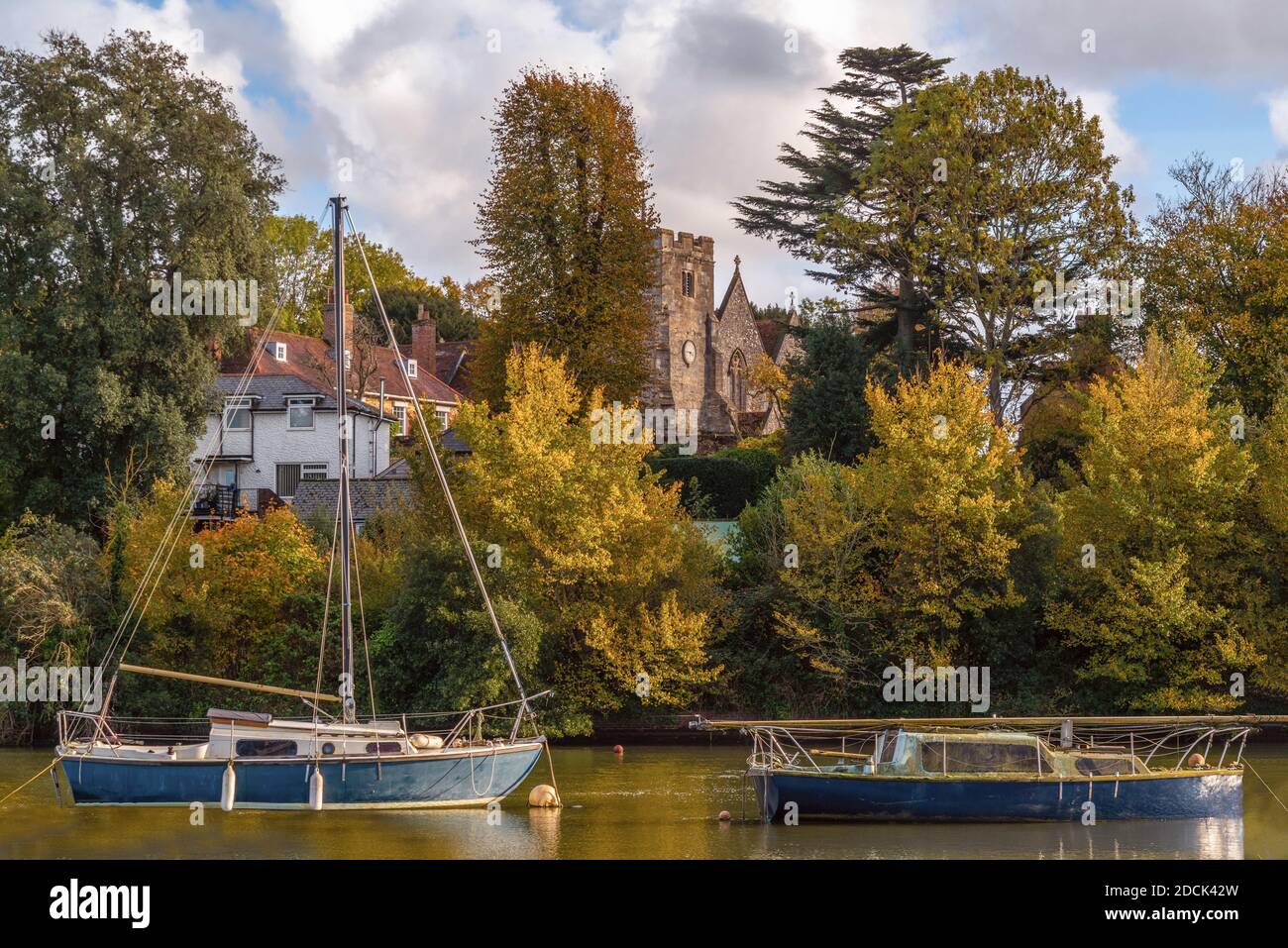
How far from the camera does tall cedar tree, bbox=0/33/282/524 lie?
59.6 metres

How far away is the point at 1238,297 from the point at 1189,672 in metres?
19.2

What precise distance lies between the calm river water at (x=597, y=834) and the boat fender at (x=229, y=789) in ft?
1.50

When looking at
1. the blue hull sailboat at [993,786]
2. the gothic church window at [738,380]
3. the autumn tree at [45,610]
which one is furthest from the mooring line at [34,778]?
the gothic church window at [738,380]

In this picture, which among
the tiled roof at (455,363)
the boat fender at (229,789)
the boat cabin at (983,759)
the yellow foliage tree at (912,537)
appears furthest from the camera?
the tiled roof at (455,363)

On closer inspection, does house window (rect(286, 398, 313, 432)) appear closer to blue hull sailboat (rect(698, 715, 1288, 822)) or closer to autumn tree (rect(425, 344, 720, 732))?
autumn tree (rect(425, 344, 720, 732))

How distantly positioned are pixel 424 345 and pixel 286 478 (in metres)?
21.0

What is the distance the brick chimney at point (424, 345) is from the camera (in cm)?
9300

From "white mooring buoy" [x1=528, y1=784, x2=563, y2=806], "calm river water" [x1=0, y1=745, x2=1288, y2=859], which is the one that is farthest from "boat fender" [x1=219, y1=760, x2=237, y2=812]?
"white mooring buoy" [x1=528, y1=784, x2=563, y2=806]

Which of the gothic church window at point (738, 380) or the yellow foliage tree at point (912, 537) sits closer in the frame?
the yellow foliage tree at point (912, 537)

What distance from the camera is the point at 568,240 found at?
237 ft

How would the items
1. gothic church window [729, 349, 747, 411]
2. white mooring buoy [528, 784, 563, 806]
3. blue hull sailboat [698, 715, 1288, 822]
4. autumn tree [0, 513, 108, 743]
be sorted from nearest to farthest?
blue hull sailboat [698, 715, 1288, 822], white mooring buoy [528, 784, 563, 806], autumn tree [0, 513, 108, 743], gothic church window [729, 349, 747, 411]

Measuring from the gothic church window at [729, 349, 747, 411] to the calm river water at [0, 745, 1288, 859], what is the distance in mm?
63037

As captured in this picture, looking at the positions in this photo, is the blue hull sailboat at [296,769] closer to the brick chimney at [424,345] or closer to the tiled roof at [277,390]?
the tiled roof at [277,390]

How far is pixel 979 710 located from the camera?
4962 cm
